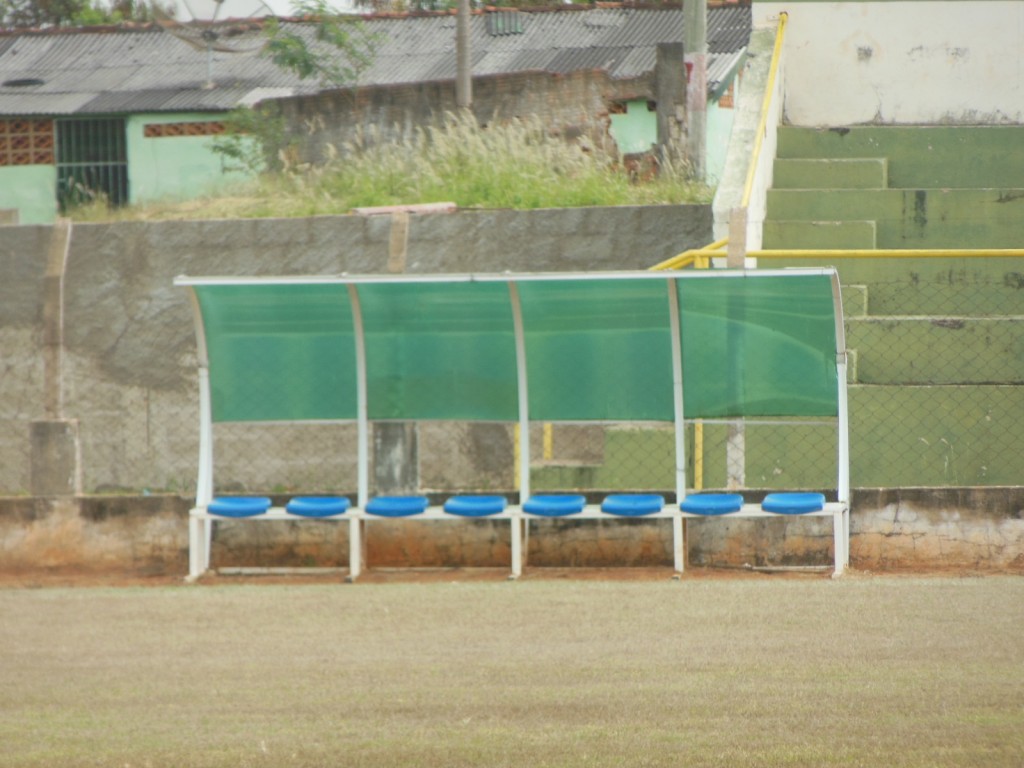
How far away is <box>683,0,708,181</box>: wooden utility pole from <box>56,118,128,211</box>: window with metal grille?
12415 millimetres

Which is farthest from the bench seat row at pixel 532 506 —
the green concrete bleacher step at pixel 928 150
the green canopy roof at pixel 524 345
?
the green concrete bleacher step at pixel 928 150

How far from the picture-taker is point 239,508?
10812mm

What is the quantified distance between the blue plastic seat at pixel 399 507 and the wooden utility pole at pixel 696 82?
644 centimetres

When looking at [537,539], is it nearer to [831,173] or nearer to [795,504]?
[795,504]

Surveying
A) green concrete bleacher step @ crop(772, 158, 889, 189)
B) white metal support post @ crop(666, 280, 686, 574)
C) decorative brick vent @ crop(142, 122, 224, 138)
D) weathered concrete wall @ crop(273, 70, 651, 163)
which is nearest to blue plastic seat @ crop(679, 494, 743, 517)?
white metal support post @ crop(666, 280, 686, 574)

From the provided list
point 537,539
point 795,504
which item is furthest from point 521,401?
point 795,504

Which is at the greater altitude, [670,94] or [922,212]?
[670,94]

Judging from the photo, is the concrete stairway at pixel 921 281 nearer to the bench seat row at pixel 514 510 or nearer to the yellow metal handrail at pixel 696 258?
the yellow metal handrail at pixel 696 258

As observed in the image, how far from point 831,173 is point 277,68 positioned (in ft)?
48.5

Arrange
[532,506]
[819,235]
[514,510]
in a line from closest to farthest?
1. [532,506]
2. [514,510]
3. [819,235]

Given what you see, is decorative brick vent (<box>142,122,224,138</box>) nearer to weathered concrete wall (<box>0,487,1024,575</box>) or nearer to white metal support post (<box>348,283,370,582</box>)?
weathered concrete wall (<box>0,487,1024,575</box>)

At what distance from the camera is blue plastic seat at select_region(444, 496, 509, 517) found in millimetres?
10523

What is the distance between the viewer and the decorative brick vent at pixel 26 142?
26531 millimetres

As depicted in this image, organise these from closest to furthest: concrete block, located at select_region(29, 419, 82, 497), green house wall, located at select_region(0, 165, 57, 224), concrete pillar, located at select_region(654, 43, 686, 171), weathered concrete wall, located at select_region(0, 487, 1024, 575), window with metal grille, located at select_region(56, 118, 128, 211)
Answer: weathered concrete wall, located at select_region(0, 487, 1024, 575)
concrete block, located at select_region(29, 419, 82, 497)
concrete pillar, located at select_region(654, 43, 686, 171)
green house wall, located at select_region(0, 165, 57, 224)
window with metal grille, located at select_region(56, 118, 128, 211)
